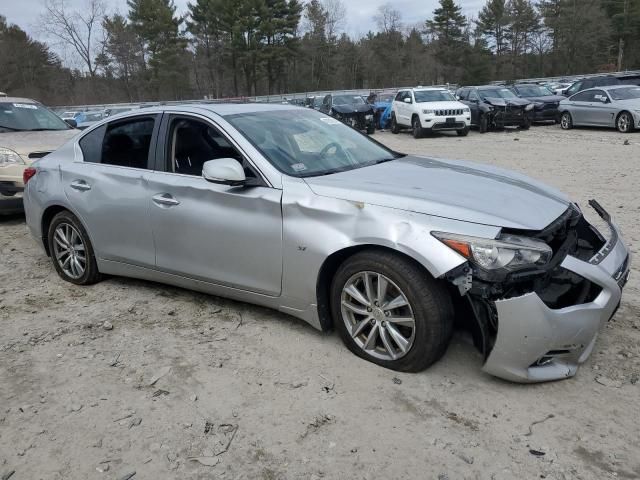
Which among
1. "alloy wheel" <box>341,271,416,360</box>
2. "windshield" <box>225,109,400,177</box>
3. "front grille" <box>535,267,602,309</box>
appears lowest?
"alloy wheel" <box>341,271,416,360</box>

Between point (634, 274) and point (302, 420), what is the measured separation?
132 inches

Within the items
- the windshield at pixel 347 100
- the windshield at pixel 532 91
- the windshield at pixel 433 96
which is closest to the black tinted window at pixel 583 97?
the windshield at pixel 532 91

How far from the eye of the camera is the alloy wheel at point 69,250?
4.98 metres

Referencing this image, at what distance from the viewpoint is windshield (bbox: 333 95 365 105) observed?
22.1 metres

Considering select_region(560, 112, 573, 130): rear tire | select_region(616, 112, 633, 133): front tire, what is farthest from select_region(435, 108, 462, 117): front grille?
select_region(616, 112, 633, 133): front tire

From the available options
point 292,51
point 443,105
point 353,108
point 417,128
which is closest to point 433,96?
point 443,105

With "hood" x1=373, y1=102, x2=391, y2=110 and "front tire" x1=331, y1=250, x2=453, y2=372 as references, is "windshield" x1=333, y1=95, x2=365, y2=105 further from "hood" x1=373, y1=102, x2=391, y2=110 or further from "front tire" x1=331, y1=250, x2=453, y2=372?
"front tire" x1=331, y1=250, x2=453, y2=372

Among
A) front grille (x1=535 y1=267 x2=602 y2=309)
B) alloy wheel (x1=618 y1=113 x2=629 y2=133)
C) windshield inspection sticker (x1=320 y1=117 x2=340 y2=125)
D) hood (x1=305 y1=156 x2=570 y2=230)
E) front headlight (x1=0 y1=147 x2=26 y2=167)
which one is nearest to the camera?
front grille (x1=535 y1=267 x2=602 y2=309)

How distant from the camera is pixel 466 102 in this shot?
2128 cm

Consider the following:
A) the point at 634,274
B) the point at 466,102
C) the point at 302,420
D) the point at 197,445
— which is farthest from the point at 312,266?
the point at 466,102

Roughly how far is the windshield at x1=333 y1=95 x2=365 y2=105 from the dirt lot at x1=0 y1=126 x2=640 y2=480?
18.5 meters

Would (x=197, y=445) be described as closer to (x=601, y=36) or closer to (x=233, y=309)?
(x=233, y=309)

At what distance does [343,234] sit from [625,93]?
17.4 meters

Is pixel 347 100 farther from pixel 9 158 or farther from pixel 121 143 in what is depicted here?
pixel 121 143
